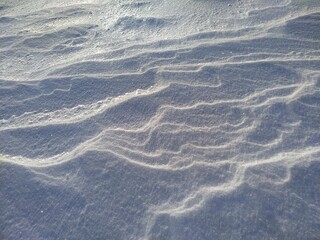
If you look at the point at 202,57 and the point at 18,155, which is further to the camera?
the point at 202,57

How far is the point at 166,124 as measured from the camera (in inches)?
95.9

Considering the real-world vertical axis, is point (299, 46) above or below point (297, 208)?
above

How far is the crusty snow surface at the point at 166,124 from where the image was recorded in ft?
6.31

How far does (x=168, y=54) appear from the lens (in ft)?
9.93

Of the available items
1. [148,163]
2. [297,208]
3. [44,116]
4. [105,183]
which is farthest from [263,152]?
[44,116]

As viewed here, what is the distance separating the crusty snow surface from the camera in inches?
75.7

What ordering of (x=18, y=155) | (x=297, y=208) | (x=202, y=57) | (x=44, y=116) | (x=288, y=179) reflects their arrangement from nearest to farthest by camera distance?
(x=297, y=208) → (x=288, y=179) → (x=18, y=155) → (x=44, y=116) → (x=202, y=57)

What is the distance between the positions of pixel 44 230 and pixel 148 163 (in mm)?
747

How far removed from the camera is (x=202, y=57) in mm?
2965

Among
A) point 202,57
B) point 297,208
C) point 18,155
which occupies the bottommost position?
point 297,208

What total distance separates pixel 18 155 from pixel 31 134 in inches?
8.0

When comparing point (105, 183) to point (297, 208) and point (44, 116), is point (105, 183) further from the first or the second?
point (297, 208)

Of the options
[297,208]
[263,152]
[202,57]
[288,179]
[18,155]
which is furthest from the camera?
[202,57]

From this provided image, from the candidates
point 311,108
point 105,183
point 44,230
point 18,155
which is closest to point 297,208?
point 311,108
